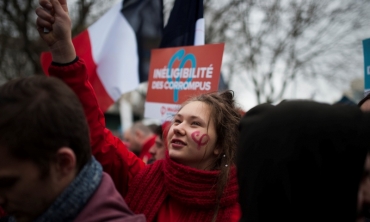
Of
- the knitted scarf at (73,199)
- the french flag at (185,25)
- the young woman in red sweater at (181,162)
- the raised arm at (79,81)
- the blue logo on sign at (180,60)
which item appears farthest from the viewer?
the french flag at (185,25)

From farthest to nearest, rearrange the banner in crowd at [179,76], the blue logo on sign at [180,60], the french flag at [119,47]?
the french flag at [119,47]
the blue logo on sign at [180,60]
the banner in crowd at [179,76]

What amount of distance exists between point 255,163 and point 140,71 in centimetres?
383

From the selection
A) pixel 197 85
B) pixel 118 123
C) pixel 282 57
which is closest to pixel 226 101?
pixel 197 85

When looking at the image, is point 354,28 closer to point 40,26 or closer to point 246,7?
point 246,7

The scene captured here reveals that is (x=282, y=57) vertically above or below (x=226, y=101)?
below

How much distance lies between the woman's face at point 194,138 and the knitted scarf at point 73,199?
0.89 meters

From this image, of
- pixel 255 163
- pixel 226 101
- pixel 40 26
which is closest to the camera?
pixel 255 163

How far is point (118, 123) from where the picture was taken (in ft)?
120

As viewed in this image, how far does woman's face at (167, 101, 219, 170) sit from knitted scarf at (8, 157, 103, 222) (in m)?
0.89

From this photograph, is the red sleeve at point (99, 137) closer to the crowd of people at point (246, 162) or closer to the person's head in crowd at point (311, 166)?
the crowd of people at point (246, 162)

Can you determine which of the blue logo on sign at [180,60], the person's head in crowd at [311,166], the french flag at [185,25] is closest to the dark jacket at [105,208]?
the person's head in crowd at [311,166]

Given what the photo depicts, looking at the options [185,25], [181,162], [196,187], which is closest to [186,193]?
[196,187]

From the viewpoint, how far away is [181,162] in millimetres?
2123

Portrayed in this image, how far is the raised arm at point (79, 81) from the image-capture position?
167cm
